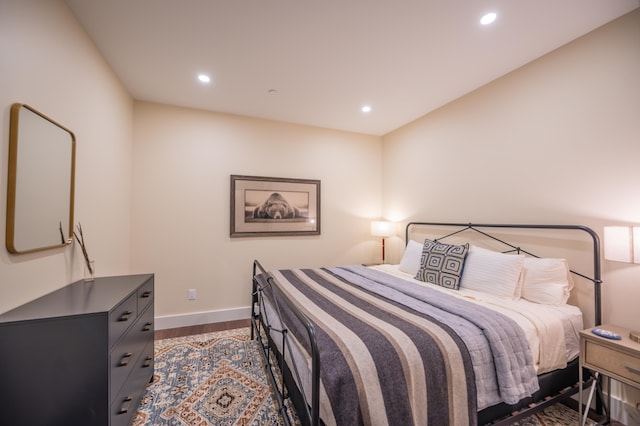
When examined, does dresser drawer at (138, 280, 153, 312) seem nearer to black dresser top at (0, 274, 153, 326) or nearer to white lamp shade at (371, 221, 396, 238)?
black dresser top at (0, 274, 153, 326)

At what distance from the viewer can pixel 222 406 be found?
6.25 ft

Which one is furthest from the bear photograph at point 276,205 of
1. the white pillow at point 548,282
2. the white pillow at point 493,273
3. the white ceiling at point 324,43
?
the white pillow at point 548,282

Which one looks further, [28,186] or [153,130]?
[153,130]

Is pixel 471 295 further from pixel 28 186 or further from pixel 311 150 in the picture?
pixel 28 186

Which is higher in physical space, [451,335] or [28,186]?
[28,186]

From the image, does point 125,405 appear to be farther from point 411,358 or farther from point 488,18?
point 488,18

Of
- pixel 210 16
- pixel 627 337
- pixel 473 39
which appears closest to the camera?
pixel 627 337

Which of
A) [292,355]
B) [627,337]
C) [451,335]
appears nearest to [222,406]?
[292,355]

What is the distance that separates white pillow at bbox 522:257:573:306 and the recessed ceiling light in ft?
6.18

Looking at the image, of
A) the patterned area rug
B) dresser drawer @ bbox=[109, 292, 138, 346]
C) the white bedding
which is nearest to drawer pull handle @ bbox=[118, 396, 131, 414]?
the patterned area rug

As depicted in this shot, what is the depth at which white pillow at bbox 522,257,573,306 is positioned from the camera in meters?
1.98

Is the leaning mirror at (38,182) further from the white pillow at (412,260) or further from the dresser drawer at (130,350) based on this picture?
the white pillow at (412,260)

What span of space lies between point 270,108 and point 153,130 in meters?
1.46

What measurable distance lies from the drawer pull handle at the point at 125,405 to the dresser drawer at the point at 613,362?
2.83 metres
